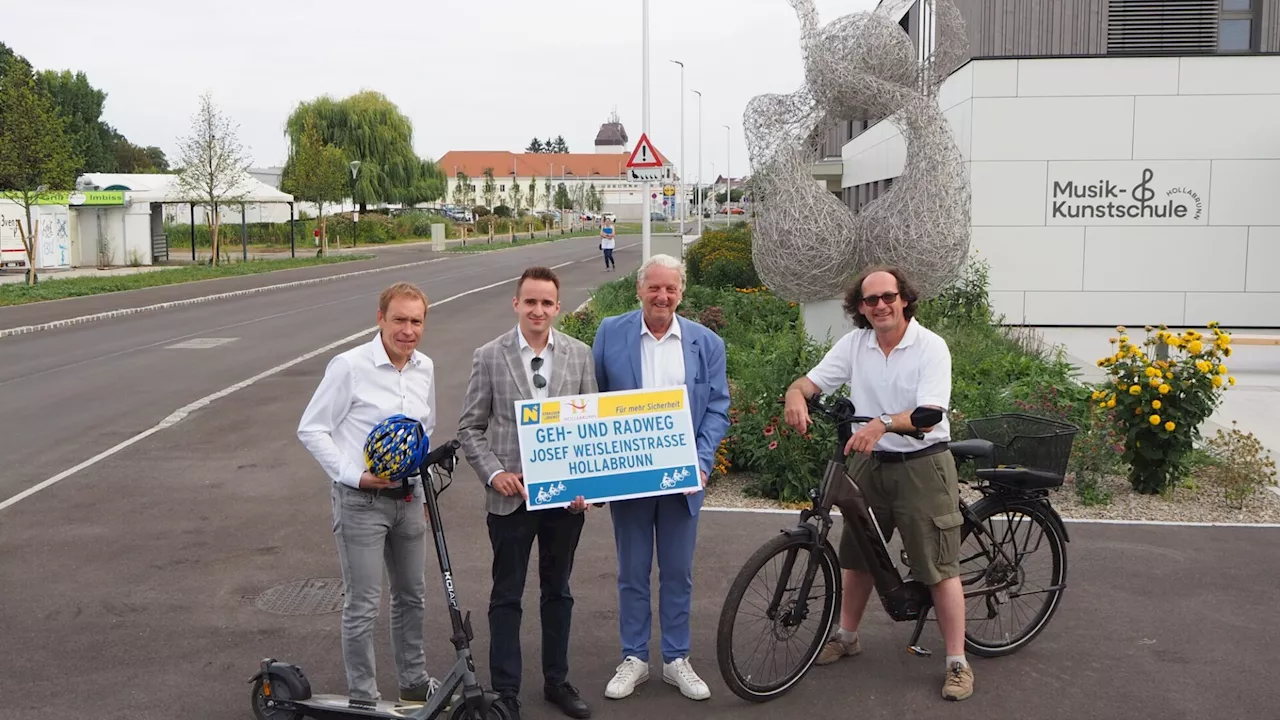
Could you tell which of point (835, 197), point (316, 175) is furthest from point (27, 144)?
point (835, 197)

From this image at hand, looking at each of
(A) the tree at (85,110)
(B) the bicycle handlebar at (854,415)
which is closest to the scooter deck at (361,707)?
(B) the bicycle handlebar at (854,415)

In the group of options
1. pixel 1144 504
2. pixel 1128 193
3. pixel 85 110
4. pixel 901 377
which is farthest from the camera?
pixel 85 110

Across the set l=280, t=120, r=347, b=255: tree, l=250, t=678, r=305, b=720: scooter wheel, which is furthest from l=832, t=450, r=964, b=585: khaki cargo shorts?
l=280, t=120, r=347, b=255: tree

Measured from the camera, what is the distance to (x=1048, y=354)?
12766mm

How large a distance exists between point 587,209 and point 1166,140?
118m

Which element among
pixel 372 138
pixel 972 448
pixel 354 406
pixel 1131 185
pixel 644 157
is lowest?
pixel 972 448

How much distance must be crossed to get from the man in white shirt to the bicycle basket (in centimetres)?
278

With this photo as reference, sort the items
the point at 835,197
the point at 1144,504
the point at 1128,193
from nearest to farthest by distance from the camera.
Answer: the point at 1144,504 → the point at 835,197 → the point at 1128,193

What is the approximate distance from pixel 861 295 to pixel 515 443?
1.55 meters

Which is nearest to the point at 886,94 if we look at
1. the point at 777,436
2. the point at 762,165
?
the point at 762,165

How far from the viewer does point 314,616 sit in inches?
232

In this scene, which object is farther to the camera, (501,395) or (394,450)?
(501,395)

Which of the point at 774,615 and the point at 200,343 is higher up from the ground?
the point at 774,615

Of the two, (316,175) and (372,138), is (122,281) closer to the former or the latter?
(316,175)
